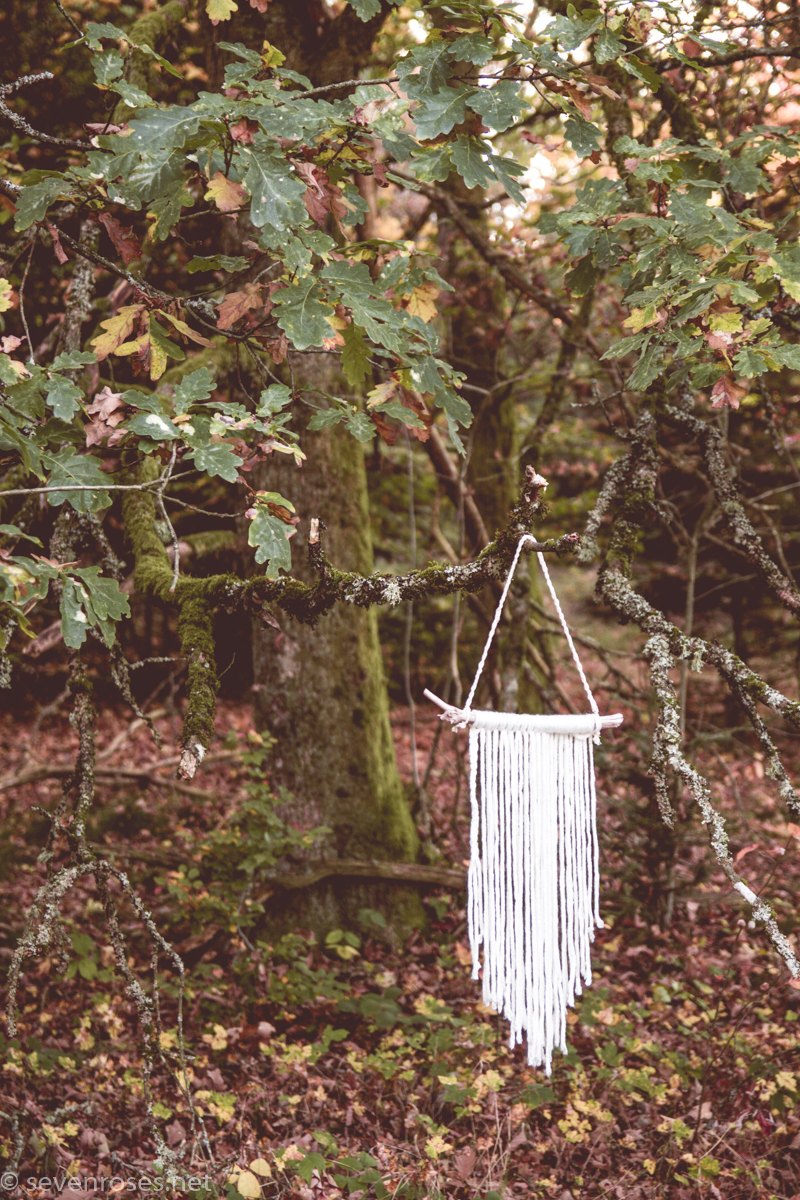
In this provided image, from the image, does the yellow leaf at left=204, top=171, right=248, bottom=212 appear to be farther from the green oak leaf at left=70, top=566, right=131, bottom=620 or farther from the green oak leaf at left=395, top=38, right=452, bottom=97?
the green oak leaf at left=70, top=566, right=131, bottom=620

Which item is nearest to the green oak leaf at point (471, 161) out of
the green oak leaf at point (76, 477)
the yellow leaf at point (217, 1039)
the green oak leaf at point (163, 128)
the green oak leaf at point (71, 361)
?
the green oak leaf at point (163, 128)

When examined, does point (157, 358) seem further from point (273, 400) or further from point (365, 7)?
point (365, 7)

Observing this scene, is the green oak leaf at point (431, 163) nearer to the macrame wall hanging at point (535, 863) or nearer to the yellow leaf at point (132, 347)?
the yellow leaf at point (132, 347)

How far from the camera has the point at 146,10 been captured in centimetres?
550

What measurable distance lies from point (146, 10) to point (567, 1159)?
7257 millimetres

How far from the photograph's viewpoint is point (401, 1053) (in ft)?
12.0

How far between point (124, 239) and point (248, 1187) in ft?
10.2

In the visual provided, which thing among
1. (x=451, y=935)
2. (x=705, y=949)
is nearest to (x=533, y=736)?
(x=451, y=935)

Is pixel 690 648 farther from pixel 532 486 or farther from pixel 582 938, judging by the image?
pixel 582 938

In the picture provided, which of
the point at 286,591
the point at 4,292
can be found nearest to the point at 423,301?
the point at 286,591

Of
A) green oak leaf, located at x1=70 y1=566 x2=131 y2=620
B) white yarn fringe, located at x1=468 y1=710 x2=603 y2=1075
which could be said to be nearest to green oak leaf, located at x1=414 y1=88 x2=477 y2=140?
green oak leaf, located at x1=70 y1=566 x2=131 y2=620

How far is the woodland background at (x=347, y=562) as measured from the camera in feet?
6.95

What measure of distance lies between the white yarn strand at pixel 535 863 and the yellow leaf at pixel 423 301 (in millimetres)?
1335

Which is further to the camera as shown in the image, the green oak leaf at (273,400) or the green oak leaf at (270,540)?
the green oak leaf at (273,400)
